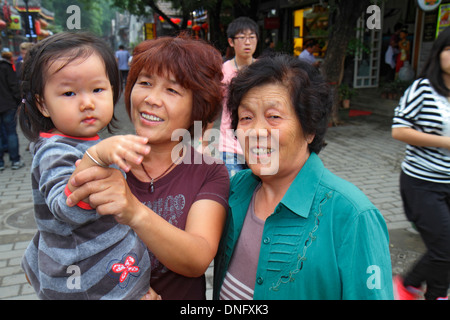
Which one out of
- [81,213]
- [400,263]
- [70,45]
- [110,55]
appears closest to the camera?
[81,213]

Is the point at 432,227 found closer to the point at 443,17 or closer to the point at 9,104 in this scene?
the point at 9,104

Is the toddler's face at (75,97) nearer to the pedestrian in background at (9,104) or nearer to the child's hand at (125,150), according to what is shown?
the child's hand at (125,150)

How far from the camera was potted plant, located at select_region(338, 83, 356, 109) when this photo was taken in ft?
36.5

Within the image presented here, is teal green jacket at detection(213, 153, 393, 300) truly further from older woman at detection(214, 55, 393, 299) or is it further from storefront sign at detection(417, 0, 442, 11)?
storefront sign at detection(417, 0, 442, 11)

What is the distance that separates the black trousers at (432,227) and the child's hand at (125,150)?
2307 millimetres

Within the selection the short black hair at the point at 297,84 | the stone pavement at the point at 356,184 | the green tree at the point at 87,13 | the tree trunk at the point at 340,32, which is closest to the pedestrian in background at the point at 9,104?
the stone pavement at the point at 356,184

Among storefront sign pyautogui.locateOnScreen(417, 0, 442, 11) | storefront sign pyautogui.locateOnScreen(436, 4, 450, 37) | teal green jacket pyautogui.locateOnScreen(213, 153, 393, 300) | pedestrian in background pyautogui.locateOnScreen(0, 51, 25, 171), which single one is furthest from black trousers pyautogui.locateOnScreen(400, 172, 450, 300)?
storefront sign pyautogui.locateOnScreen(436, 4, 450, 37)

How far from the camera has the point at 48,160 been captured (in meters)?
1.15

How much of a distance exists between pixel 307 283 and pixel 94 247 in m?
0.74

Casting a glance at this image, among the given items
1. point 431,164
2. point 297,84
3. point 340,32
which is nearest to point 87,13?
point 340,32

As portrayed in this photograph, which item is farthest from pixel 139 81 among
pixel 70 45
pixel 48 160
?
pixel 48 160

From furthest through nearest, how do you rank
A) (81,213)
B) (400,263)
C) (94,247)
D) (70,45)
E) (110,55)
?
1. (400,263)
2. (110,55)
3. (70,45)
4. (94,247)
5. (81,213)

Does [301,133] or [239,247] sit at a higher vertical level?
[301,133]
